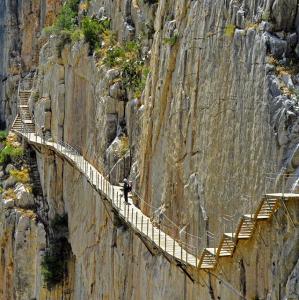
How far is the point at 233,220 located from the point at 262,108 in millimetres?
2944

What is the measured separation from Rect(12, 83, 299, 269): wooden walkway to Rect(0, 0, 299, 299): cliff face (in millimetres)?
291

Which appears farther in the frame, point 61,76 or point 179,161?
point 61,76

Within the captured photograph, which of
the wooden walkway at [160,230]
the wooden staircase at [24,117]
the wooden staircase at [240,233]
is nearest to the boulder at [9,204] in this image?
the wooden walkway at [160,230]

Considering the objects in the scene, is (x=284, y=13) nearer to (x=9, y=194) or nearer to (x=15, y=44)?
(x=9, y=194)

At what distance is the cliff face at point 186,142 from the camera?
20.0 meters

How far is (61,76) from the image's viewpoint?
45.6m

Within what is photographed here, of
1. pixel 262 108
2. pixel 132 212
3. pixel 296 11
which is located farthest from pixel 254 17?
pixel 132 212

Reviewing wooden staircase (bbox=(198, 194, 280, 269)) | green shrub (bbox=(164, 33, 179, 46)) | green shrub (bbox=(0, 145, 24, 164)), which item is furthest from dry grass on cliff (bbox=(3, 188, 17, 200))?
wooden staircase (bbox=(198, 194, 280, 269))

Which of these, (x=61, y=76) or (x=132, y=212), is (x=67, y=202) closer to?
(x=61, y=76)

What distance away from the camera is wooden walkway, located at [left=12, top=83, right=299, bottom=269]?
19.0 m

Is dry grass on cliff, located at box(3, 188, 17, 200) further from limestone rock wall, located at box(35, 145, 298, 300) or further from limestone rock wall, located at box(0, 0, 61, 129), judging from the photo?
limestone rock wall, located at box(0, 0, 61, 129)

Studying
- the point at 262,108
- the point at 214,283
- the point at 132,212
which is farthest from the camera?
the point at 132,212

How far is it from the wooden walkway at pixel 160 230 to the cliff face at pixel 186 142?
0.29 m

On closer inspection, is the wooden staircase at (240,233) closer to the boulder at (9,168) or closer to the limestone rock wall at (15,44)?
the boulder at (9,168)
